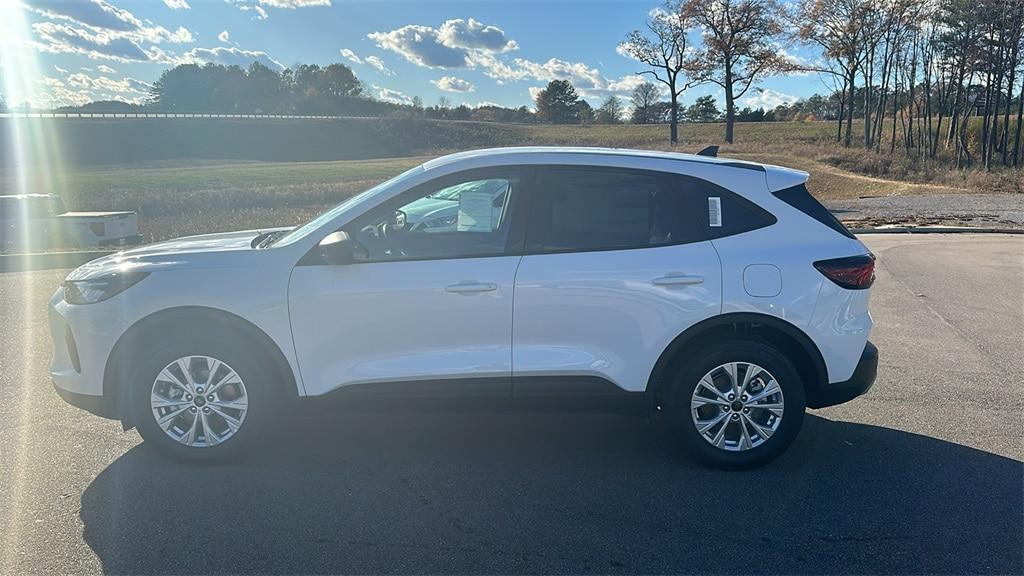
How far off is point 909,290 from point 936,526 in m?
6.13

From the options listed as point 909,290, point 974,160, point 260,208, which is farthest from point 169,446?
point 974,160

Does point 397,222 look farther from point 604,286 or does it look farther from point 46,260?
point 46,260

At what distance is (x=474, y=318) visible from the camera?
3.69 meters

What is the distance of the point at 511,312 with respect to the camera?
3.69m

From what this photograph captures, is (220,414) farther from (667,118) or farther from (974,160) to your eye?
(667,118)

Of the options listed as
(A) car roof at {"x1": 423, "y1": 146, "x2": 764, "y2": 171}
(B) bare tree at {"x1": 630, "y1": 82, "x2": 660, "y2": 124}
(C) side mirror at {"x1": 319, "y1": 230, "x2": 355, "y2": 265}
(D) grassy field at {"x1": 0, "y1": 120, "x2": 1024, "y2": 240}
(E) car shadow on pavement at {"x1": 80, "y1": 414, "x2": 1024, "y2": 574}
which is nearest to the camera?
(E) car shadow on pavement at {"x1": 80, "y1": 414, "x2": 1024, "y2": 574}

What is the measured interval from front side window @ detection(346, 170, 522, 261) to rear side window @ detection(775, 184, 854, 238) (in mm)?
1506

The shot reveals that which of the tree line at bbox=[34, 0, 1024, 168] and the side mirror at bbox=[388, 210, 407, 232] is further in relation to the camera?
the tree line at bbox=[34, 0, 1024, 168]

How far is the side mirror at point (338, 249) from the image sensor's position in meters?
3.62

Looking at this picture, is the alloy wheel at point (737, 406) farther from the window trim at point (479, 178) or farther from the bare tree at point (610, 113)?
the bare tree at point (610, 113)

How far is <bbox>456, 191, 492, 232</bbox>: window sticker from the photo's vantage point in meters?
3.88

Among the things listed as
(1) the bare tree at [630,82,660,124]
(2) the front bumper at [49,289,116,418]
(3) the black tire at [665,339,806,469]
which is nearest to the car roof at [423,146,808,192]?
(3) the black tire at [665,339,806,469]

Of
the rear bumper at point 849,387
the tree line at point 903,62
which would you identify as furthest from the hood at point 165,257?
the tree line at point 903,62

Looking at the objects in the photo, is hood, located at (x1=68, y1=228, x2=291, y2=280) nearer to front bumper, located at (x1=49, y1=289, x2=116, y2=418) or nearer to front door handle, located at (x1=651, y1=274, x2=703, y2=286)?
front bumper, located at (x1=49, y1=289, x2=116, y2=418)
